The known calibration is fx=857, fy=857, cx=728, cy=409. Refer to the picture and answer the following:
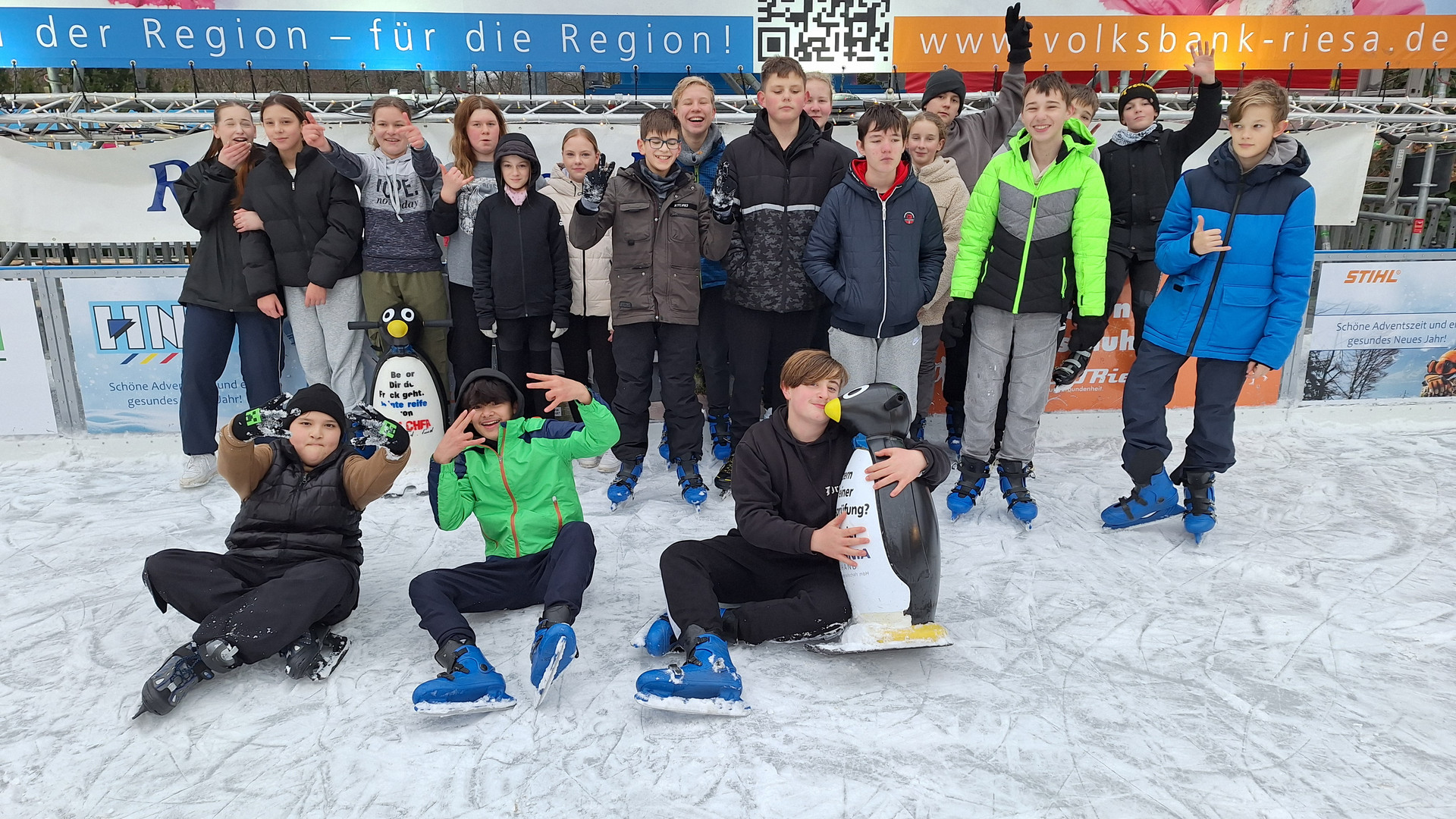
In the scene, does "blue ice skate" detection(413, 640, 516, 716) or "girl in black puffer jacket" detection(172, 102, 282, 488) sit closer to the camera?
"blue ice skate" detection(413, 640, 516, 716)

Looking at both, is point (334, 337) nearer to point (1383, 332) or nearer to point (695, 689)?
point (695, 689)

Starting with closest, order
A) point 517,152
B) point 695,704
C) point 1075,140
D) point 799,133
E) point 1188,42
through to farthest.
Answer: point 695,704 → point 1075,140 → point 799,133 → point 517,152 → point 1188,42

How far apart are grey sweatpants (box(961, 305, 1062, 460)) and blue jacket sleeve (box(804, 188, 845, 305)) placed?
2.12 feet

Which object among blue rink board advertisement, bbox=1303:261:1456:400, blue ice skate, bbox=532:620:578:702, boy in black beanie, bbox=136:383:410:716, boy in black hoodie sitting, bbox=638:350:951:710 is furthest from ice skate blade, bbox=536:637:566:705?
blue rink board advertisement, bbox=1303:261:1456:400

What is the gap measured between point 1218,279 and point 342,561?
10.6 ft

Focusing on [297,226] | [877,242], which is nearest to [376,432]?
[297,226]

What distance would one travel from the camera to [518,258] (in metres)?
3.72

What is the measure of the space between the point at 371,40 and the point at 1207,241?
454cm

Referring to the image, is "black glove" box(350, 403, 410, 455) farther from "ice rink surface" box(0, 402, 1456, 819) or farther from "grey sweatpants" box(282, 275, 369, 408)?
"grey sweatpants" box(282, 275, 369, 408)

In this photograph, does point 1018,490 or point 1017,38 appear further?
point 1017,38

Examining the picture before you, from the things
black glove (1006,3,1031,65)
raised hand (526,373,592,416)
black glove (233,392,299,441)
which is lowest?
black glove (233,392,299,441)

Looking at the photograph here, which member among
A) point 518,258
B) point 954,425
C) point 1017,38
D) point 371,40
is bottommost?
point 954,425

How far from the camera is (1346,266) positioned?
4.71 meters

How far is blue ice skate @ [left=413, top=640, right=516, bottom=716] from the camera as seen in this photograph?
2137 millimetres
